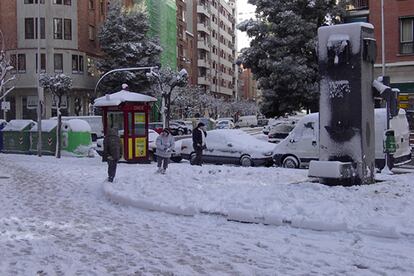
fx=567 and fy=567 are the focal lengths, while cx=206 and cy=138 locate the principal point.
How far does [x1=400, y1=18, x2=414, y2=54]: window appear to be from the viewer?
32188 millimetres

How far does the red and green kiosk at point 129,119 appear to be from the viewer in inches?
839

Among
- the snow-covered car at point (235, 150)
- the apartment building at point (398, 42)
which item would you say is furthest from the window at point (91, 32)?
the snow-covered car at point (235, 150)

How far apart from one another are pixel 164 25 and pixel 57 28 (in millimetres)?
19434

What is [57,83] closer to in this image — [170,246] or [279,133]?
[279,133]

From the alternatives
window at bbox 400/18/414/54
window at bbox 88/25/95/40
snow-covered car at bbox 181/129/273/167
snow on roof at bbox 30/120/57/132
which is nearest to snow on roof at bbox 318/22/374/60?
snow-covered car at bbox 181/129/273/167

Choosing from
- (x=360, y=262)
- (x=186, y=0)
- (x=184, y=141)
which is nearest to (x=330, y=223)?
(x=360, y=262)

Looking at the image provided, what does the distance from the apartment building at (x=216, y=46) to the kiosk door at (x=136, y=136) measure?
243ft

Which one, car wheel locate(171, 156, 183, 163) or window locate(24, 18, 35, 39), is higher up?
window locate(24, 18, 35, 39)

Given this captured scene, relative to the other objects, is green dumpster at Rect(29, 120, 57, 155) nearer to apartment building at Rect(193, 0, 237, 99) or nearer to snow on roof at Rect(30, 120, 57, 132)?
snow on roof at Rect(30, 120, 57, 132)

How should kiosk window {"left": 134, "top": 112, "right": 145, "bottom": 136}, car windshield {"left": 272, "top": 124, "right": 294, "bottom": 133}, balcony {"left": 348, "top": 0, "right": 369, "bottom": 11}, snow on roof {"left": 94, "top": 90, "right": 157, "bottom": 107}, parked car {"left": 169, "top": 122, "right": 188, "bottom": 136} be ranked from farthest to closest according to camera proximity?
parked car {"left": 169, "top": 122, "right": 188, "bottom": 136} → balcony {"left": 348, "top": 0, "right": 369, "bottom": 11} → car windshield {"left": 272, "top": 124, "right": 294, "bottom": 133} → kiosk window {"left": 134, "top": 112, "right": 145, "bottom": 136} → snow on roof {"left": 94, "top": 90, "right": 157, "bottom": 107}

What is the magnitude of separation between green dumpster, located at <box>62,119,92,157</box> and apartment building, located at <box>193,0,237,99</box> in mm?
70266

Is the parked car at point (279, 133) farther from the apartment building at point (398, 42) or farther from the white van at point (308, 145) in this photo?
the white van at point (308, 145)

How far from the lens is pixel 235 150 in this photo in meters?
21.2

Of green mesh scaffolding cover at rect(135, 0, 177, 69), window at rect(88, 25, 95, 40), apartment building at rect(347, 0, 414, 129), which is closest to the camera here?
apartment building at rect(347, 0, 414, 129)
